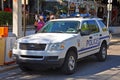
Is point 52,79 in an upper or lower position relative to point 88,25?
lower

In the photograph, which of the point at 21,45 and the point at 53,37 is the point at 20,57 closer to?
the point at 21,45

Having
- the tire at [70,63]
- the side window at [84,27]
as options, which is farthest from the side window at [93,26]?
the tire at [70,63]

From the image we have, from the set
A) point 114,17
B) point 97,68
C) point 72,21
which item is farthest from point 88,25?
point 114,17

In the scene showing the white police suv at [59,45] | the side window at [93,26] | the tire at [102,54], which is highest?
the side window at [93,26]

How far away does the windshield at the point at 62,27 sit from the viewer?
40.2ft

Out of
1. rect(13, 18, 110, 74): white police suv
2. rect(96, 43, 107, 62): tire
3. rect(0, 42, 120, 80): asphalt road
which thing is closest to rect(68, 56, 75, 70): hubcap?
rect(13, 18, 110, 74): white police suv

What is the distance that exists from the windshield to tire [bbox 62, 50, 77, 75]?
1006 millimetres

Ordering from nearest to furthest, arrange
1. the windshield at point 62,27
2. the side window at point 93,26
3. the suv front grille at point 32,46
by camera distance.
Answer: the suv front grille at point 32,46
the windshield at point 62,27
the side window at point 93,26

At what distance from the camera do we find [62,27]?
12.5 m

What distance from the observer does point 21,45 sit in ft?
37.2

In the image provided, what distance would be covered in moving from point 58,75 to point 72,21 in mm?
2147

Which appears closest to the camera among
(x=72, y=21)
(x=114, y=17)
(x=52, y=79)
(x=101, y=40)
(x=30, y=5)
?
(x=52, y=79)

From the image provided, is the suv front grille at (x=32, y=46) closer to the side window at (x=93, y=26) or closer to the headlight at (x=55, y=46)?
the headlight at (x=55, y=46)

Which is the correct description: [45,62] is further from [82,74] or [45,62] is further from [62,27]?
[62,27]
